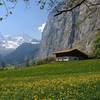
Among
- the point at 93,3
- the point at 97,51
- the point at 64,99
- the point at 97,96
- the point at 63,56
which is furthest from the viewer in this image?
the point at 63,56

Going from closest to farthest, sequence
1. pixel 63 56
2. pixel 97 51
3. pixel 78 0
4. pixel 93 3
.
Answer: pixel 78 0 < pixel 93 3 < pixel 97 51 < pixel 63 56

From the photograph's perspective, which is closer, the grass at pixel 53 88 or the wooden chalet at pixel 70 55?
the grass at pixel 53 88

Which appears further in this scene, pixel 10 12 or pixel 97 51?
pixel 97 51

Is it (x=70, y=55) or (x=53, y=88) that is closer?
(x=53, y=88)

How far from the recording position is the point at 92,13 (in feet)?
69.1

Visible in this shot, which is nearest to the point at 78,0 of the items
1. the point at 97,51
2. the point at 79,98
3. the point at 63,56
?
the point at 79,98

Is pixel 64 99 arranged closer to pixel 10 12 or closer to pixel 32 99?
pixel 32 99

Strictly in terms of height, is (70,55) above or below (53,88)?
above

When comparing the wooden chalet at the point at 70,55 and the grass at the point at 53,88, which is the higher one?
the wooden chalet at the point at 70,55

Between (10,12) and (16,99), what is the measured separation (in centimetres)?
330

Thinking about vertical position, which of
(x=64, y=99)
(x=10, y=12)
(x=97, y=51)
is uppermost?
(x=97, y=51)

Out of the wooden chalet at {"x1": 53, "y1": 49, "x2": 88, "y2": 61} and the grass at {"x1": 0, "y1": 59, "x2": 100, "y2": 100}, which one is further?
the wooden chalet at {"x1": 53, "y1": 49, "x2": 88, "y2": 61}

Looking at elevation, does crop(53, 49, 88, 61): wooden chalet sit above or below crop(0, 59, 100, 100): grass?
above

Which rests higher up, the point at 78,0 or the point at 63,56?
the point at 63,56
